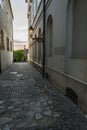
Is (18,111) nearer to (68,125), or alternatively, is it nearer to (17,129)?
(17,129)

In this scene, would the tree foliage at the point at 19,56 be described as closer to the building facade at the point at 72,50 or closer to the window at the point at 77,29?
the building facade at the point at 72,50

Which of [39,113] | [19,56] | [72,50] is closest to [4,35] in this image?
[72,50]

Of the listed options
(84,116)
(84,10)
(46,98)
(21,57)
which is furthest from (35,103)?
(21,57)

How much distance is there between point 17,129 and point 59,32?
4092mm

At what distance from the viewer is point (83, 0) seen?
14.6ft

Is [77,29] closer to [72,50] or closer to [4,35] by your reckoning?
[72,50]

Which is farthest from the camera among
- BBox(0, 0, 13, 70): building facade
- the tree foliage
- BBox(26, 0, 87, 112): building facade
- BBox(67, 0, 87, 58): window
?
the tree foliage

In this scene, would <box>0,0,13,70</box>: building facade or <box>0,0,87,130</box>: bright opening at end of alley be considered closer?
<box>0,0,87,130</box>: bright opening at end of alley

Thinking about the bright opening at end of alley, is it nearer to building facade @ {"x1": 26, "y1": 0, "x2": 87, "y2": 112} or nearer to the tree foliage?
building facade @ {"x1": 26, "y1": 0, "x2": 87, "y2": 112}

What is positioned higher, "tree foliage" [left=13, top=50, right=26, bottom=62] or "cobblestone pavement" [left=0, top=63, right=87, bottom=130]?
"tree foliage" [left=13, top=50, right=26, bottom=62]

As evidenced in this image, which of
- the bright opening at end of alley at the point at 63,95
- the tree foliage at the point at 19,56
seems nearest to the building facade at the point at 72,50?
the bright opening at end of alley at the point at 63,95

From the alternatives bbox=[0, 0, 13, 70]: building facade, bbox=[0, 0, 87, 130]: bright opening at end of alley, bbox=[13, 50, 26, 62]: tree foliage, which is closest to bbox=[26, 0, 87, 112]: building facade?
bbox=[0, 0, 87, 130]: bright opening at end of alley

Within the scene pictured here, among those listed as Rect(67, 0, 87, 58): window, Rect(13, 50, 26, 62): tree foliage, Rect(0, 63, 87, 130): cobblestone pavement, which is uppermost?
Rect(67, 0, 87, 58): window

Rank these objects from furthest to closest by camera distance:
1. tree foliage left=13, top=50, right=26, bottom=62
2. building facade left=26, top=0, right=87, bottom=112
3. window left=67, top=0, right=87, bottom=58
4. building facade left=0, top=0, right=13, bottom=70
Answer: tree foliage left=13, top=50, right=26, bottom=62 → building facade left=0, top=0, right=13, bottom=70 → window left=67, top=0, right=87, bottom=58 → building facade left=26, top=0, right=87, bottom=112
